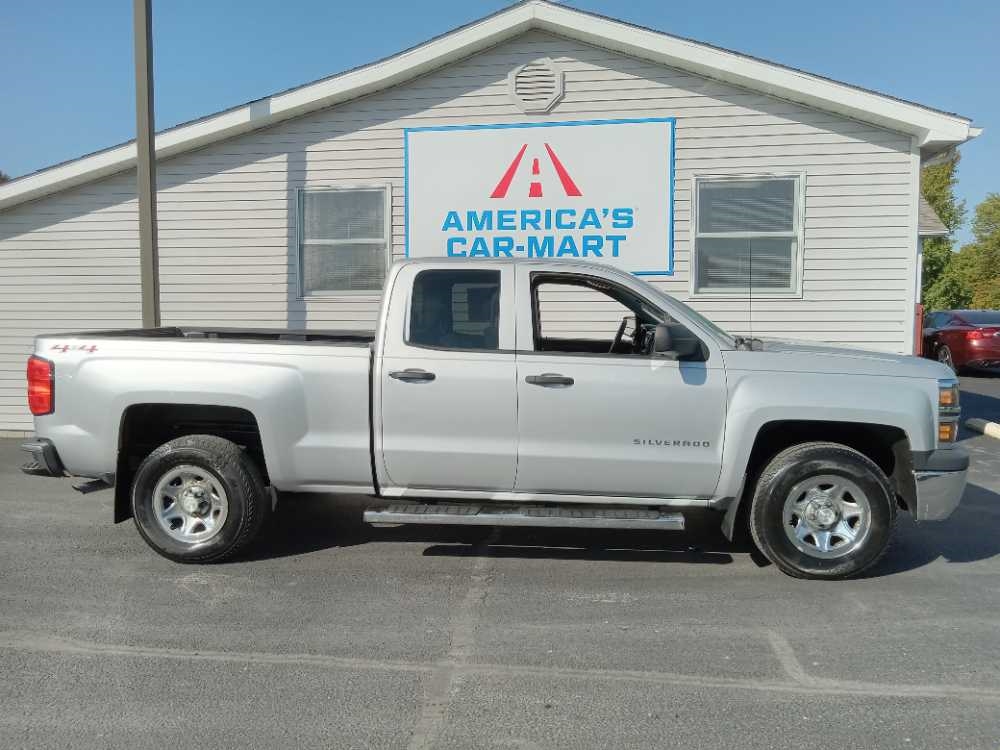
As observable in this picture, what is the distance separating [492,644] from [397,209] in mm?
6143

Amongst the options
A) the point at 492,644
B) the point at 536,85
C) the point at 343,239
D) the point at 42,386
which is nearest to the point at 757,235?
the point at 536,85

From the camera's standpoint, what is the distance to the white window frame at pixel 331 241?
889 cm

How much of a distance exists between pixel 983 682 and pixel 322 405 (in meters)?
3.81

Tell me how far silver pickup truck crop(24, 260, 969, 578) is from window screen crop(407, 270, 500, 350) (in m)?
0.01

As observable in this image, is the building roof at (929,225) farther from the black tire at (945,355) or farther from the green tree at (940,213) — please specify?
the green tree at (940,213)

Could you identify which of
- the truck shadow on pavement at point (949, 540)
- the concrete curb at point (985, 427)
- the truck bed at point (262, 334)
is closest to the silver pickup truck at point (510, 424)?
the truck shadow on pavement at point (949, 540)

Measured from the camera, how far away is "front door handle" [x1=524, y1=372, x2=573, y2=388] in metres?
4.68

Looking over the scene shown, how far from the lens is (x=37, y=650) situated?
3.77 metres

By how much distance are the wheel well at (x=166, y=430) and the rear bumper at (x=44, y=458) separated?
42 centimetres

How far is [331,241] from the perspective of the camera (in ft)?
29.5

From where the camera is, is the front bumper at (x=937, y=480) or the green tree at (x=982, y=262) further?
the green tree at (x=982, y=262)

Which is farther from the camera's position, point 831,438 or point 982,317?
point 982,317

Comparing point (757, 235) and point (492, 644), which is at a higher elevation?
point (757, 235)

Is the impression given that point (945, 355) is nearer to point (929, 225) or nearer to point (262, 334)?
point (929, 225)
